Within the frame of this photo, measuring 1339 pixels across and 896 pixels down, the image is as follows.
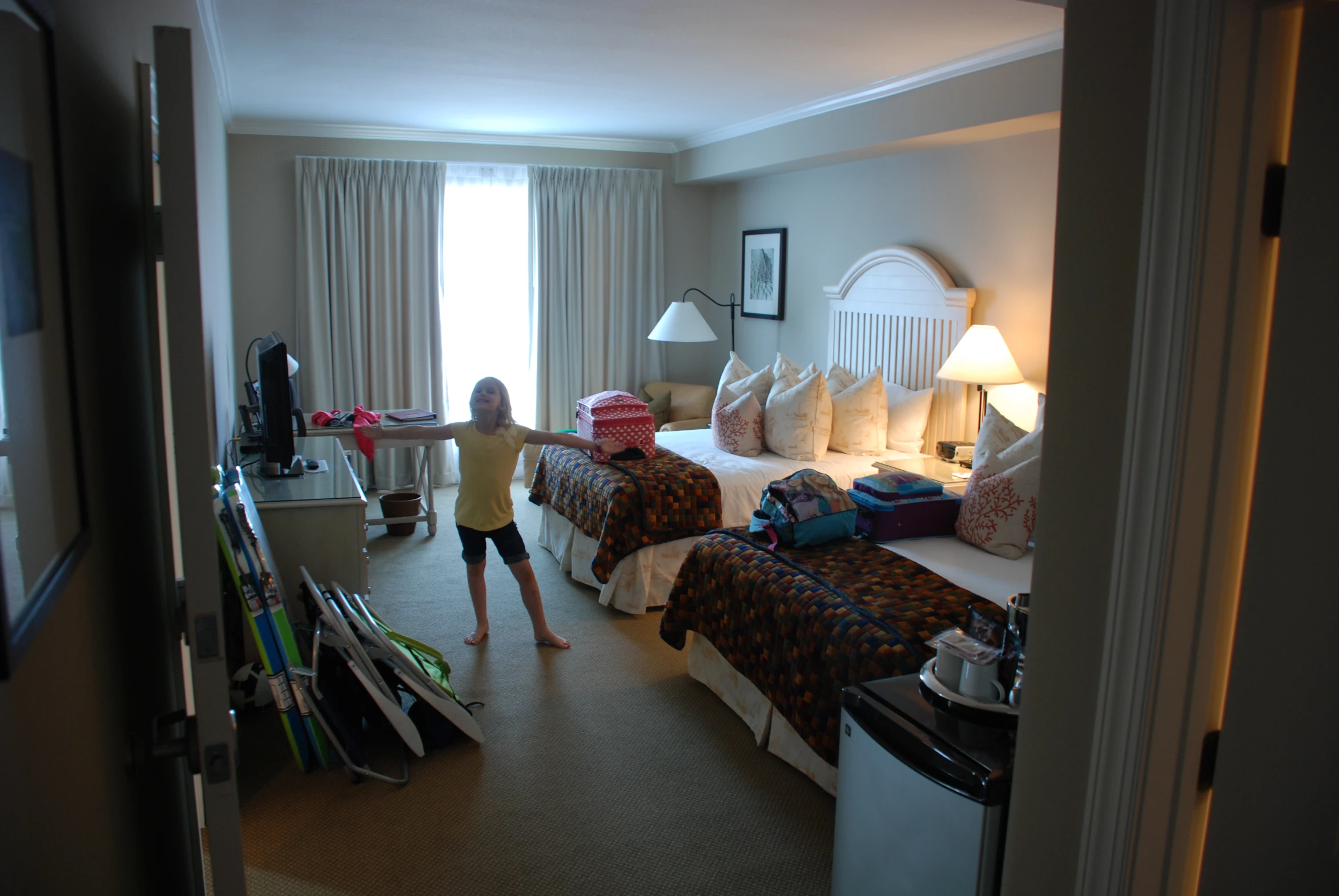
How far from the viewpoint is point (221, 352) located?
3.63 metres

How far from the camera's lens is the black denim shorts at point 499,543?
367 cm

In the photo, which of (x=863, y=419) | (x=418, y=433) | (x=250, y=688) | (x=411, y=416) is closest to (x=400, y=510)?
(x=411, y=416)

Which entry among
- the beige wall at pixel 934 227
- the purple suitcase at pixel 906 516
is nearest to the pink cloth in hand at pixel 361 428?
the purple suitcase at pixel 906 516

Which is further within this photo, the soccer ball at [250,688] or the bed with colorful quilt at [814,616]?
the soccer ball at [250,688]

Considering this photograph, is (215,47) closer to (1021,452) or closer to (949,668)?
(1021,452)

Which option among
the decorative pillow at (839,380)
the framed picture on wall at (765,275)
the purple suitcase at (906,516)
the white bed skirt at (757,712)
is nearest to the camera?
the white bed skirt at (757,712)

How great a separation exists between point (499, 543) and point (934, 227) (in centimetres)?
282

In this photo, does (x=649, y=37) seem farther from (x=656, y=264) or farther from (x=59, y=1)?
(x=656, y=264)

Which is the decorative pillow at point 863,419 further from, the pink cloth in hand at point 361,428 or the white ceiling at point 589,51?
the pink cloth in hand at point 361,428

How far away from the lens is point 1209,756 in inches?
49.1

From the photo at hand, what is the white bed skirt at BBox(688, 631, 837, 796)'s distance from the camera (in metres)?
2.75

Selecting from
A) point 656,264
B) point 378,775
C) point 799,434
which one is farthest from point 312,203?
point 378,775

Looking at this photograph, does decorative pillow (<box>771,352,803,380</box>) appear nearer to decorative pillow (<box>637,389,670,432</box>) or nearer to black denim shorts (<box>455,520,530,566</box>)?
decorative pillow (<box>637,389,670,432</box>)

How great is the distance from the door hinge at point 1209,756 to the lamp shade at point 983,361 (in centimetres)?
298
